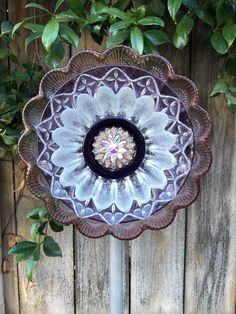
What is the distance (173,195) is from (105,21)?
42cm


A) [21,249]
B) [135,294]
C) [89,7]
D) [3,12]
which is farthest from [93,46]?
[135,294]

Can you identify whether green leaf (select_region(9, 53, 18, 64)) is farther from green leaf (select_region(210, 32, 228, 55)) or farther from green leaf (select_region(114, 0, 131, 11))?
green leaf (select_region(210, 32, 228, 55))

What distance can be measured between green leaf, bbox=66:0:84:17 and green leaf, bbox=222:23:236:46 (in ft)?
1.06

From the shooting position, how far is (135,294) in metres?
1.44

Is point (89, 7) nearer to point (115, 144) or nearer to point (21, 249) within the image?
point (115, 144)

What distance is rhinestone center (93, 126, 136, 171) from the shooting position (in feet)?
3.26

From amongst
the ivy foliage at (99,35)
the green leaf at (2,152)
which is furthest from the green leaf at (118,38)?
the green leaf at (2,152)

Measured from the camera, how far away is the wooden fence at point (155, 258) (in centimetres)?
132

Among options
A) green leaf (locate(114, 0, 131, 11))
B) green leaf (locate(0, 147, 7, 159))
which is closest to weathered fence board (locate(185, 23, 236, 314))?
green leaf (locate(114, 0, 131, 11))

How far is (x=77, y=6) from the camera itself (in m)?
1.07

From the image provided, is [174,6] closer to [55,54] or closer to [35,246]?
[55,54]

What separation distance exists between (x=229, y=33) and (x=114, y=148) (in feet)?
1.22

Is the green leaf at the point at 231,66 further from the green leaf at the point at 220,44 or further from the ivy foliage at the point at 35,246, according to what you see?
the ivy foliage at the point at 35,246

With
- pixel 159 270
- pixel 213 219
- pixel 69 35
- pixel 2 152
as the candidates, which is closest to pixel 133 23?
pixel 69 35
